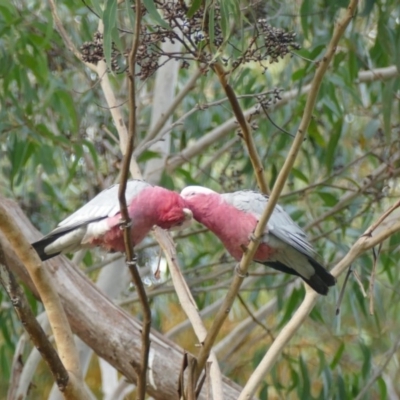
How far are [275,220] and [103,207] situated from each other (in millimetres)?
299

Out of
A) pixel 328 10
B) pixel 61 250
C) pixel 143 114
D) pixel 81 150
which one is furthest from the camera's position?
pixel 143 114

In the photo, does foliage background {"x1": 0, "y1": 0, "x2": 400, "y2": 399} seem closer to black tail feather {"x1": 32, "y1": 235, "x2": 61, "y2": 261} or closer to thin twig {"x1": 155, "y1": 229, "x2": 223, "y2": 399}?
thin twig {"x1": 155, "y1": 229, "x2": 223, "y2": 399}

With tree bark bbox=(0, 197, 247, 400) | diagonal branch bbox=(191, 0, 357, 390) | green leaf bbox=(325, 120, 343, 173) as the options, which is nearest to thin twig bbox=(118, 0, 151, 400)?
diagonal branch bbox=(191, 0, 357, 390)

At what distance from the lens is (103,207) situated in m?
1.35

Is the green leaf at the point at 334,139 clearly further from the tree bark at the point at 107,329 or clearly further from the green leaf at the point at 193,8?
the green leaf at the point at 193,8

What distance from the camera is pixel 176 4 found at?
1084 mm

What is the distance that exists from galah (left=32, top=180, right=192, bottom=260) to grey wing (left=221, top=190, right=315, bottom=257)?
0.41ft

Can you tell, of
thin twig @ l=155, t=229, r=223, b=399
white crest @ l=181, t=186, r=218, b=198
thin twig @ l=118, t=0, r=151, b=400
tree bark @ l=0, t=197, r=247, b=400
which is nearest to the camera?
thin twig @ l=118, t=0, r=151, b=400

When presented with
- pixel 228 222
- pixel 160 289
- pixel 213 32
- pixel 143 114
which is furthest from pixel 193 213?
pixel 143 114

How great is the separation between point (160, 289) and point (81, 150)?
522 mm

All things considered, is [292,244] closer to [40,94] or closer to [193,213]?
[193,213]

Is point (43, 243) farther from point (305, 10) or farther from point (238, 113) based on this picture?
point (305, 10)

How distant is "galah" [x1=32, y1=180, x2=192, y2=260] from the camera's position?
1319 mm

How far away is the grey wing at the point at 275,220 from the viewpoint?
4.56ft
